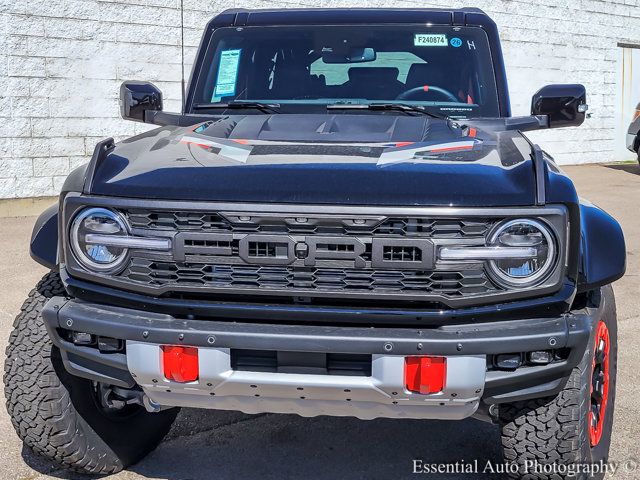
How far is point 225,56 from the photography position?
Result: 4281 mm

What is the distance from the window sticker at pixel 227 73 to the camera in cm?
415

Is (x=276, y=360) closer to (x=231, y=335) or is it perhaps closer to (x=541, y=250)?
(x=231, y=335)

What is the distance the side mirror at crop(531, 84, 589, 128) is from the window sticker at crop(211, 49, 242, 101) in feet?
4.63

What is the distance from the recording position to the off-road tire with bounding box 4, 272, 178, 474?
3154mm

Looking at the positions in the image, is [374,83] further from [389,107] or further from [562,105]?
[562,105]

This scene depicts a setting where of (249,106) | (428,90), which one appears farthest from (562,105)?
(249,106)

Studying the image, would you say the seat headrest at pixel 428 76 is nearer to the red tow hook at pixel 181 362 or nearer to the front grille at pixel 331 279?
the front grille at pixel 331 279

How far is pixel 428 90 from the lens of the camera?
4.00 m

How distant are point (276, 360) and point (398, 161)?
2.47 ft

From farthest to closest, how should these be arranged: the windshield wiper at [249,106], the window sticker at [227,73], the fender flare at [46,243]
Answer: the window sticker at [227,73] → the windshield wiper at [249,106] → the fender flare at [46,243]

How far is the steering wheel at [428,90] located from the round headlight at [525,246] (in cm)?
141

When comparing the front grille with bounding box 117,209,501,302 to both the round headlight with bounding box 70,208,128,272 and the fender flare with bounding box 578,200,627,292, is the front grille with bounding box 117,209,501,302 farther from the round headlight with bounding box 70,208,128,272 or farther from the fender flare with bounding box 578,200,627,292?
the fender flare with bounding box 578,200,627,292

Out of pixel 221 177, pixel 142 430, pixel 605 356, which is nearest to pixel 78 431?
pixel 142 430

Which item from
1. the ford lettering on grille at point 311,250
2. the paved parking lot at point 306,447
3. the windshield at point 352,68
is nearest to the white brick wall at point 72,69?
the windshield at point 352,68
